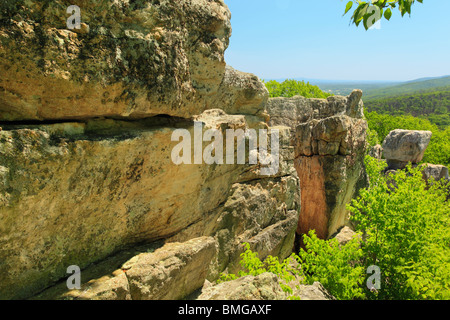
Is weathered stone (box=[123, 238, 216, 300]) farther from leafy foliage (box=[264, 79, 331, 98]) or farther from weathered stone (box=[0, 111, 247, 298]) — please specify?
leafy foliage (box=[264, 79, 331, 98])

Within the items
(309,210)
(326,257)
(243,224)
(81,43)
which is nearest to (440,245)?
(326,257)

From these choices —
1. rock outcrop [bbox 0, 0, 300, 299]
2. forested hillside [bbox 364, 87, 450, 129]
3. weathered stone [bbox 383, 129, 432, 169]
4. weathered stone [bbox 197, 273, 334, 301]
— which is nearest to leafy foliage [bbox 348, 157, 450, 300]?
weathered stone [bbox 197, 273, 334, 301]

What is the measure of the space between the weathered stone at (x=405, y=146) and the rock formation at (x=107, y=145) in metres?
23.9

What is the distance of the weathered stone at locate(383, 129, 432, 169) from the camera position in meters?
26.5

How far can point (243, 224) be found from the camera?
10.2 meters

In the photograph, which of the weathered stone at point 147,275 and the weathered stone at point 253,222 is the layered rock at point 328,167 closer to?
the weathered stone at point 253,222

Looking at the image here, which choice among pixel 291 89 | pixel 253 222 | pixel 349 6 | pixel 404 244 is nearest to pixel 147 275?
pixel 349 6

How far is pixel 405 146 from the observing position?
1062 inches

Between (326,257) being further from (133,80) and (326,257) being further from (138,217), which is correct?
(133,80)

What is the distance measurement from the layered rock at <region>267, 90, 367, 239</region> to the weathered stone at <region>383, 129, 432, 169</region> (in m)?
12.3

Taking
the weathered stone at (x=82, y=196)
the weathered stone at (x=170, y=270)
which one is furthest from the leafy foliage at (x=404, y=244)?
the weathered stone at (x=82, y=196)

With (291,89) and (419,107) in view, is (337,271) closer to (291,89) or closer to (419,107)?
(291,89)

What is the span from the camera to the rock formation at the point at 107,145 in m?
Result: 4.27

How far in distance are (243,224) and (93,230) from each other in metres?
5.56
